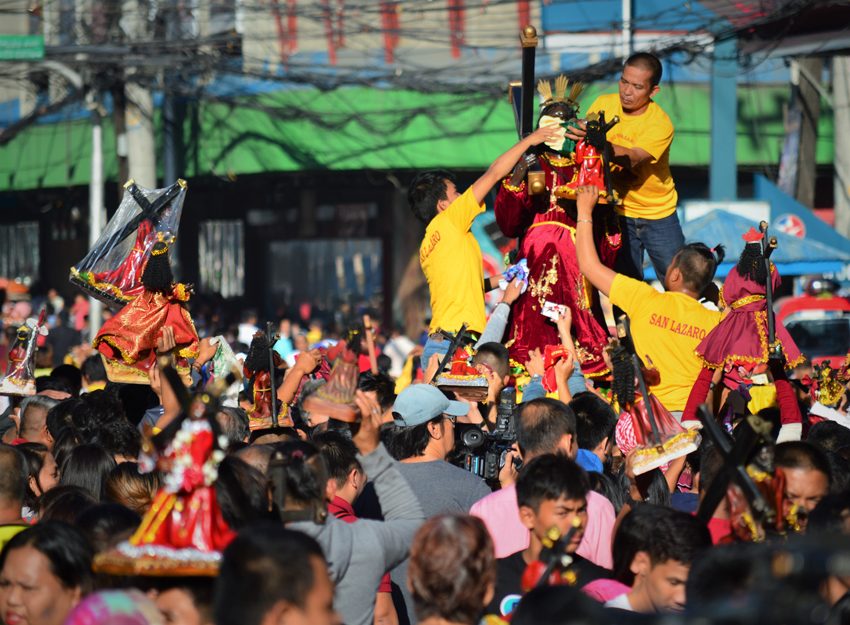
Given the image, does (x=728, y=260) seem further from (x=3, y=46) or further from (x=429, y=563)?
(x=429, y=563)

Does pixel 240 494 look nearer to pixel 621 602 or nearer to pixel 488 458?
pixel 621 602

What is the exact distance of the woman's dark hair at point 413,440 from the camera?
6520mm

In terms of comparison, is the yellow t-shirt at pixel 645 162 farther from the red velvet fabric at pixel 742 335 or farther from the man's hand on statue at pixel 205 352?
the man's hand on statue at pixel 205 352

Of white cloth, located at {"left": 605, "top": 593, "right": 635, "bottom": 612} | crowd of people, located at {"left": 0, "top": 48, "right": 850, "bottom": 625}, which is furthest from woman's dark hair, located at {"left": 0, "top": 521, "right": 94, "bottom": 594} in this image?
white cloth, located at {"left": 605, "top": 593, "right": 635, "bottom": 612}

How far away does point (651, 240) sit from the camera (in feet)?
30.2

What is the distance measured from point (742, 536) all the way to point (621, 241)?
4.58m

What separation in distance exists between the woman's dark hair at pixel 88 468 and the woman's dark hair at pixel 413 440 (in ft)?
4.48

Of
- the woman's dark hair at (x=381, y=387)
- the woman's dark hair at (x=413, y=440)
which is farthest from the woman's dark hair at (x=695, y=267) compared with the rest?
the woman's dark hair at (x=413, y=440)

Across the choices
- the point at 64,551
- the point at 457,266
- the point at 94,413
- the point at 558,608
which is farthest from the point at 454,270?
the point at 558,608

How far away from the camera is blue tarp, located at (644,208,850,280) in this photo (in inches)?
637

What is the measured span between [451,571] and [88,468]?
122 inches

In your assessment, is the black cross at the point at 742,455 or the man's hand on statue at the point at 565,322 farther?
the man's hand on statue at the point at 565,322

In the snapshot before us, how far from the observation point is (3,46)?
1938 cm

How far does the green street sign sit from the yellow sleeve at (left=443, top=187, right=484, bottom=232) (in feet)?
38.7
